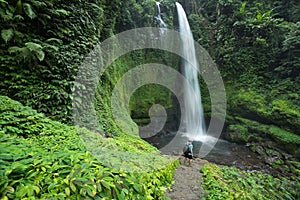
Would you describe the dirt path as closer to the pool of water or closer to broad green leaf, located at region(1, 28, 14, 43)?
the pool of water

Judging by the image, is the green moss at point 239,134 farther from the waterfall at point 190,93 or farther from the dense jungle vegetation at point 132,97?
the waterfall at point 190,93

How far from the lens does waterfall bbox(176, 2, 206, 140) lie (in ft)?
50.1

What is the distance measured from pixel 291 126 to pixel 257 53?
7410 mm

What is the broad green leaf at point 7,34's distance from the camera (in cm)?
475

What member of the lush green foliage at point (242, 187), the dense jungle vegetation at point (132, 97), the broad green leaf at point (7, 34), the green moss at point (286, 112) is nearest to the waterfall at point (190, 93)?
the dense jungle vegetation at point (132, 97)

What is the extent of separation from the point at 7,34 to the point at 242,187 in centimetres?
876

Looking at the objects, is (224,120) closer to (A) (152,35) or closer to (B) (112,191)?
(A) (152,35)

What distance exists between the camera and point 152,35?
14.2 meters

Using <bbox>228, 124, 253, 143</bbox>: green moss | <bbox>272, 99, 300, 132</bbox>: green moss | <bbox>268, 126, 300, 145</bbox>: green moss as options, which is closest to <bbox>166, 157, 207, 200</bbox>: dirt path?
<bbox>228, 124, 253, 143</bbox>: green moss

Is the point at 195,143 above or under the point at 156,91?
under

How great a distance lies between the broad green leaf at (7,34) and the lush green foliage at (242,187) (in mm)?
6739

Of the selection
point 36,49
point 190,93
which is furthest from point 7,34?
point 190,93

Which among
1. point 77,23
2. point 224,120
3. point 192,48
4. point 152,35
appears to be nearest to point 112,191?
point 77,23

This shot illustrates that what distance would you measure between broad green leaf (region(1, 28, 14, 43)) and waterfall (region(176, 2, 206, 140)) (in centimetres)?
1286
